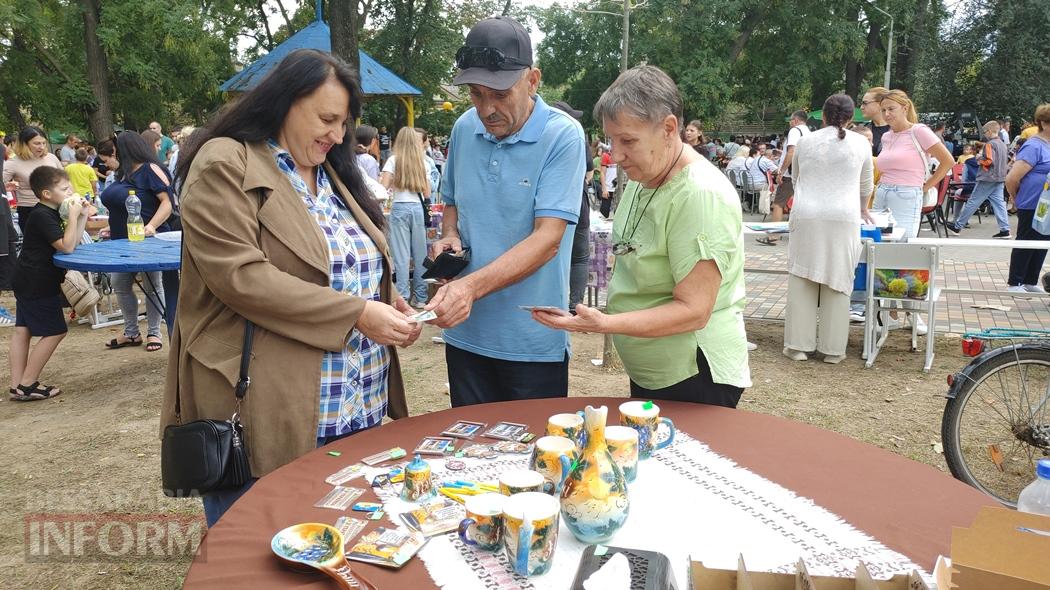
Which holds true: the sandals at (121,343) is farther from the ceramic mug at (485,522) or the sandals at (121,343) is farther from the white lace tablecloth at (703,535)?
the ceramic mug at (485,522)

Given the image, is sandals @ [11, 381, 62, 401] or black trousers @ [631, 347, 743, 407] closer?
black trousers @ [631, 347, 743, 407]

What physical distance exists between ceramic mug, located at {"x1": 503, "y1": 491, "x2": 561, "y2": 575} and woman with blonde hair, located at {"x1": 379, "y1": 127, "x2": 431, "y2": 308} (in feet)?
20.0

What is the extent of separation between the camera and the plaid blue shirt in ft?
6.77

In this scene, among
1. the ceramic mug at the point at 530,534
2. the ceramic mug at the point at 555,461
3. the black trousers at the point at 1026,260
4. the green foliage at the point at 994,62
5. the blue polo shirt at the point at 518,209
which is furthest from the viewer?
the green foliage at the point at 994,62

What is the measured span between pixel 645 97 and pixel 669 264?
1.60 feet

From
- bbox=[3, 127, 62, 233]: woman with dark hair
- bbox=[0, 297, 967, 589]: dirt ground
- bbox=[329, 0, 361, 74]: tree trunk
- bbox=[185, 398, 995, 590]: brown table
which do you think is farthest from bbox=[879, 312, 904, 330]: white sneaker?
bbox=[3, 127, 62, 233]: woman with dark hair

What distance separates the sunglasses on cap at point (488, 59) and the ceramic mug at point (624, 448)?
128 cm

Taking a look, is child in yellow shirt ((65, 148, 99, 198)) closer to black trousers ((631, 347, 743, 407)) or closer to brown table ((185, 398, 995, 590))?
brown table ((185, 398, 995, 590))

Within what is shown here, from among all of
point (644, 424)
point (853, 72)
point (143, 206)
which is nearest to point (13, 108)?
point (143, 206)

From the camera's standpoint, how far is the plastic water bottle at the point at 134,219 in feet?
18.9

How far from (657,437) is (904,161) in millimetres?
5526

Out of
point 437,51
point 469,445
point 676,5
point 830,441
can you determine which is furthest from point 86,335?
point 676,5

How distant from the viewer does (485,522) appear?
1.38m

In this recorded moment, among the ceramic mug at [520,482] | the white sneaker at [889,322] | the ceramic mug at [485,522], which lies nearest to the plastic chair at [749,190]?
the white sneaker at [889,322]
